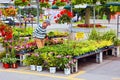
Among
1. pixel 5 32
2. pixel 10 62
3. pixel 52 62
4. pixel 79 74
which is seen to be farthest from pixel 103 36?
pixel 10 62

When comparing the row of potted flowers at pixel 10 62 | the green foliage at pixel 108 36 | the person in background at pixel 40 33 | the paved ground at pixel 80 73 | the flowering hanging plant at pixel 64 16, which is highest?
the flowering hanging plant at pixel 64 16

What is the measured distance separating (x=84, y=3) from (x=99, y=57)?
12950mm

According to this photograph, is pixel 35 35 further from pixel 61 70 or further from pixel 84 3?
pixel 84 3

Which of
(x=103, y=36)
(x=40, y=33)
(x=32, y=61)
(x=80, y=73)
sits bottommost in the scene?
(x=80, y=73)

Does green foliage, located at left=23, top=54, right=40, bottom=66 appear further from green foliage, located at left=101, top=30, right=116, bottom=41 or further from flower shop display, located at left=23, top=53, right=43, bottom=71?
green foliage, located at left=101, top=30, right=116, bottom=41

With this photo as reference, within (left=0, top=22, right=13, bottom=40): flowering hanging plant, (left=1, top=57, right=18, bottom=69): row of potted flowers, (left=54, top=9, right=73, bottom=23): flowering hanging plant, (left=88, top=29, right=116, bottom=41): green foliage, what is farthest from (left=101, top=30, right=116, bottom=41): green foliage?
(left=1, top=57, right=18, bottom=69): row of potted flowers

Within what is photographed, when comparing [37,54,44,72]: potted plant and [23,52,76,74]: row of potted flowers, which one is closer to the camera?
[23,52,76,74]: row of potted flowers

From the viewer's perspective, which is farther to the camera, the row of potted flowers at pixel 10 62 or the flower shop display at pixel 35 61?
Result: the row of potted flowers at pixel 10 62

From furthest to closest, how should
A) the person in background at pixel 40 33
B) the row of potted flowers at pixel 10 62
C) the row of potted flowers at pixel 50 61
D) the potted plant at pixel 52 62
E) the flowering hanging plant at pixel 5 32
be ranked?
1. the person in background at pixel 40 33
2. the flowering hanging plant at pixel 5 32
3. the row of potted flowers at pixel 10 62
4. the potted plant at pixel 52 62
5. the row of potted flowers at pixel 50 61

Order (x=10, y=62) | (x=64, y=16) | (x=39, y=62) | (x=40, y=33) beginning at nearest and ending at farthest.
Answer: (x=39, y=62) → (x=10, y=62) → (x=40, y=33) → (x=64, y=16)

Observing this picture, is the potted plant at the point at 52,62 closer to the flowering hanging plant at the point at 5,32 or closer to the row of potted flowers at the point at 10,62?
the row of potted flowers at the point at 10,62

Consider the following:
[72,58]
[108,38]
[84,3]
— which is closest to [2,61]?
[72,58]

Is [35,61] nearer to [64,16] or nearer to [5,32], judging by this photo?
[5,32]

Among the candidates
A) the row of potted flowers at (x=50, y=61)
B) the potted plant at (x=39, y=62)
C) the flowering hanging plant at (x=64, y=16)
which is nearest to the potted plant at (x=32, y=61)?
the row of potted flowers at (x=50, y=61)
